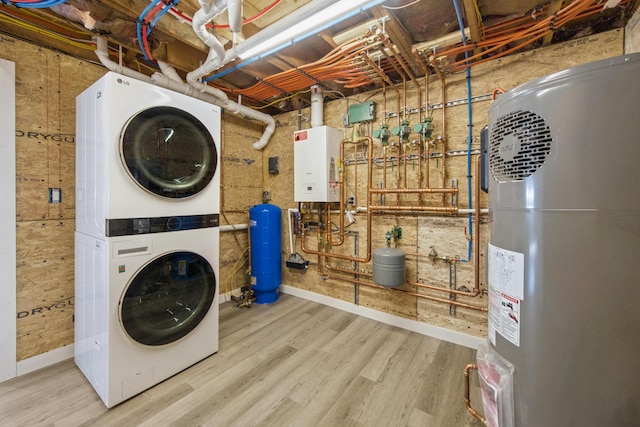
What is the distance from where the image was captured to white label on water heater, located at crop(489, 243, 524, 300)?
2.91 ft

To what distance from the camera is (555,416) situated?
804 mm

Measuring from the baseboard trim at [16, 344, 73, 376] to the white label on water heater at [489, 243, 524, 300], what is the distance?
312 cm

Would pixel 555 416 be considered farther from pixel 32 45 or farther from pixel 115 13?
pixel 32 45

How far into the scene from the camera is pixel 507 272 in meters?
0.94

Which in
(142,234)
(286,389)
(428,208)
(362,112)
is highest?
(362,112)

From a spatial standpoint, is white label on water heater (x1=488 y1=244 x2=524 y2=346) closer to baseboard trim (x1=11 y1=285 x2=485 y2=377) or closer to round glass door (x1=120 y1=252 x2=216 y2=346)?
baseboard trim (x1=11 y1=285 x2=485 y2=377)

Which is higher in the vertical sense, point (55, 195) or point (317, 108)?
point (317, 108)

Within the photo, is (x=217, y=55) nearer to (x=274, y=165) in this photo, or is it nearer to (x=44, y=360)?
(x=274, y=165)

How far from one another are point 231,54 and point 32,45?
1524 mm

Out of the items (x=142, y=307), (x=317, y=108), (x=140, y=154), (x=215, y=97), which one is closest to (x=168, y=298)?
(x=142, y=307)

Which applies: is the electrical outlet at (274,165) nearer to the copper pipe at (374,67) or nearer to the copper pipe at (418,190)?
the copper pipe at (418,190)

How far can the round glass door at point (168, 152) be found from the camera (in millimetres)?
1615

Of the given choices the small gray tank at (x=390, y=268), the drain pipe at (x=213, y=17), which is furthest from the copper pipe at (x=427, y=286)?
the drain pipe at (x=213, y=17)

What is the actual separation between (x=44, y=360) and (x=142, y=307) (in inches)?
45.6
